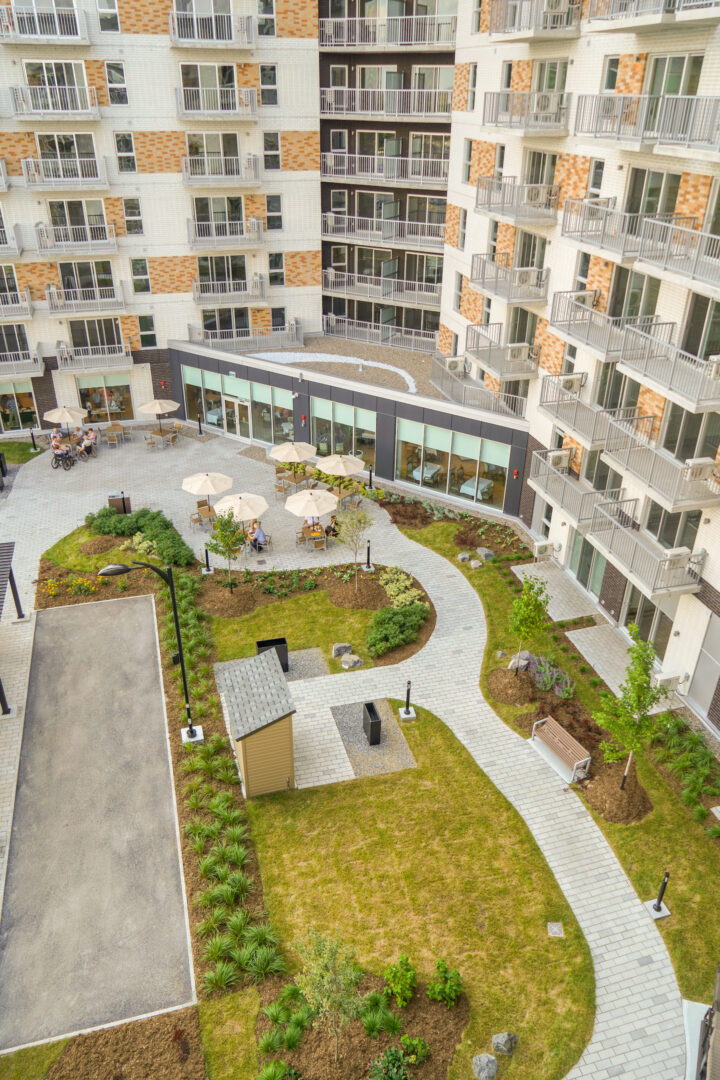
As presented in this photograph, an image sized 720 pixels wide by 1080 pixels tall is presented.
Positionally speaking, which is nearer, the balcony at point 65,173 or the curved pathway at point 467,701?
the curved pathway at point 467,701

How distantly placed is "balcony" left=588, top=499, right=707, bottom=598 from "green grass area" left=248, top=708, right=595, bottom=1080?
5967 mm

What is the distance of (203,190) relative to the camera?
108 feet

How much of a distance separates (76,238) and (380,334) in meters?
13.5

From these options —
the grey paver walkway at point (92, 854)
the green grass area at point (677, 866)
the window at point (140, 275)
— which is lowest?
the grey paver walkway at point (92, 854)

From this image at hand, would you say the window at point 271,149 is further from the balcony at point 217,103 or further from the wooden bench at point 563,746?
the wooden bench at point 563,746

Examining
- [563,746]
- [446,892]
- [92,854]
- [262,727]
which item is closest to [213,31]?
[262,727]

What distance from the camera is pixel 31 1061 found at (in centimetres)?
1232

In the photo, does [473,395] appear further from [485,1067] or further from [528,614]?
[485,1067]

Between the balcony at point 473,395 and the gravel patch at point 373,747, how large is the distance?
12.1 meters

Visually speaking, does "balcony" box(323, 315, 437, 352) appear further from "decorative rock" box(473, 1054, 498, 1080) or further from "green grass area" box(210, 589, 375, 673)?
"decorative rock" box(473, 1054, 498, 1080)

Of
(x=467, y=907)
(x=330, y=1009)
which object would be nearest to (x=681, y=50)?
(x=467, y=907)

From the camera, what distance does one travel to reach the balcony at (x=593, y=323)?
19.0 meters

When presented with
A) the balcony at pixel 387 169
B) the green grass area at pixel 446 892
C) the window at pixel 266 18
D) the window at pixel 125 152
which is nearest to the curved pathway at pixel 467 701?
the green grass area at pixel 446 892

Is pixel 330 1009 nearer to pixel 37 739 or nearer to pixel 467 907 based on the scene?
pixel 467 907
